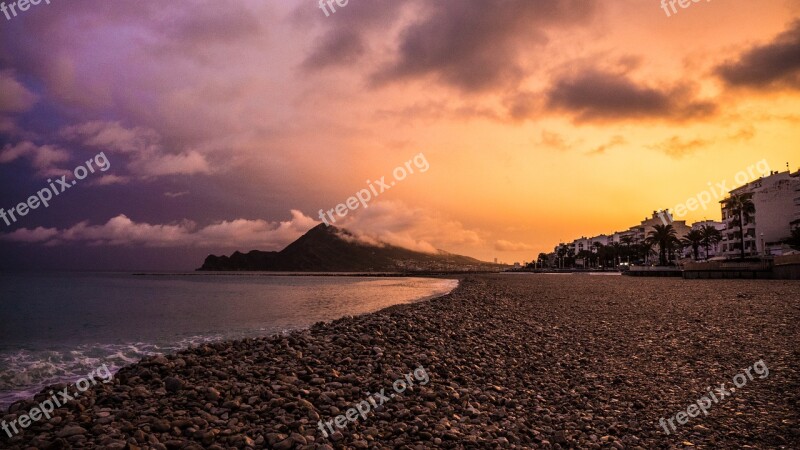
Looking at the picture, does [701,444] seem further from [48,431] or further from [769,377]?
[48,431]

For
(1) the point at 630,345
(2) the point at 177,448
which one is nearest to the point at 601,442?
(2) the point at 177,448

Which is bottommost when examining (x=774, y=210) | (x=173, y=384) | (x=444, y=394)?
(x=444, y=394)

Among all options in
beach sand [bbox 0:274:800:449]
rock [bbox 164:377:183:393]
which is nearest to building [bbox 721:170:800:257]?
beach sand [bbox 0:274:800:449]

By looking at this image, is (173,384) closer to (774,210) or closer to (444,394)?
(444,394)

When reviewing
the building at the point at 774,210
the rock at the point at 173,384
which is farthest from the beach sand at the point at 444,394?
the building at the point at 774,210

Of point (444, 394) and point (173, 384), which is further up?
point (173, 384)

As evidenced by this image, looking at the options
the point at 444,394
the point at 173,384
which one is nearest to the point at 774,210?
the point at 444,394

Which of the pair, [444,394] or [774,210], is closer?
[444,394]

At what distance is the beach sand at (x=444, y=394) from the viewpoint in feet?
23.5

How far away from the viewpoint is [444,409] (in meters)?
8.38

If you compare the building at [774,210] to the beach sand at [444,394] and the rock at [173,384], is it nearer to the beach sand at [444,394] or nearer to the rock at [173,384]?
the beach sand at [444,394]

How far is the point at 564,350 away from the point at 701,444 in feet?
21.5

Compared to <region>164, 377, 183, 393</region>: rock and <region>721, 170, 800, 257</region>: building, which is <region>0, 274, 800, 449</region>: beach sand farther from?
<region>721, 170, 800, 257</region>: building

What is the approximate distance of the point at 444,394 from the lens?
9141 mm
